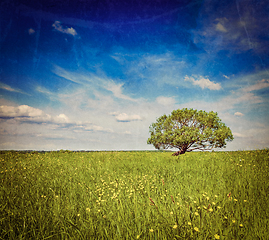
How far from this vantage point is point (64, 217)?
338 centimetres

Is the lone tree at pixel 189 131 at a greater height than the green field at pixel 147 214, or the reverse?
the lone tree at pixel 189 131

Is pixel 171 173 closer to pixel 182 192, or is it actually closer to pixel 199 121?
pixel 182 192

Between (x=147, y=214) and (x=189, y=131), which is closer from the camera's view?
(x=147, y=214)

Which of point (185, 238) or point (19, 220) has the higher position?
point (185, 238)

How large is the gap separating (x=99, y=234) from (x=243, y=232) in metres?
2.46

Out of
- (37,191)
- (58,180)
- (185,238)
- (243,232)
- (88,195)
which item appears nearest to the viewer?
(185,238)

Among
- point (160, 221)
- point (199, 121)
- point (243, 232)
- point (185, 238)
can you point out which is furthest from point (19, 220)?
point (199, 121)

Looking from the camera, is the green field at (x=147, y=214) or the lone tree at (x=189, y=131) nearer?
the green field at (x=147, y=214)

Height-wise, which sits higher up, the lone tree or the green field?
the lone tree

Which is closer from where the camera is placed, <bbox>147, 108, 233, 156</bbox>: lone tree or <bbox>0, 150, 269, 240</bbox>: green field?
<bbox>0, 150, 269, 240</bbox>: green field

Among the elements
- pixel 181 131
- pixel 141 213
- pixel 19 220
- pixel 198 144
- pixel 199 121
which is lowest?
pixel 19 220

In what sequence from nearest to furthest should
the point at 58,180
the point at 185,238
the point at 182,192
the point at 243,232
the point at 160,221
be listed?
the point at 185,238
the point at 243,232
the point at 160,221
the point at 182,192
the point at 58,180

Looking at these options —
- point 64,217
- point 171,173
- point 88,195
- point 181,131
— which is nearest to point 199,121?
point 181,131

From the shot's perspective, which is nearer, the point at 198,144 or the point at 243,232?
the point at 243,232
